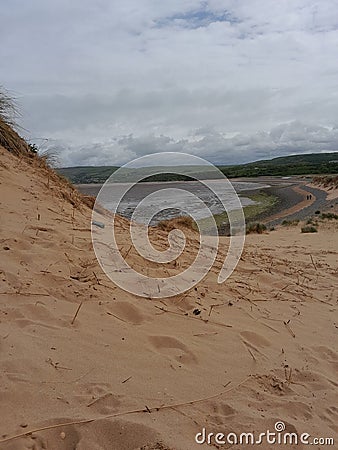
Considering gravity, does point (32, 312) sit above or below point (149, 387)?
above

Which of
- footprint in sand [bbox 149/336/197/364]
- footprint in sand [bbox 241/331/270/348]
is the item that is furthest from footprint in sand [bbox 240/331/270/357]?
footprint in sand [bbox 149/336/197/364]

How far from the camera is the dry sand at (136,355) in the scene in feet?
8.13

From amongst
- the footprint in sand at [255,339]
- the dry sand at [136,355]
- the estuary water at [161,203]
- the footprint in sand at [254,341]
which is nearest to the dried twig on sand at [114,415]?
the dry sand at [136,355]

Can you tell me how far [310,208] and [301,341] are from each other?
30451mm

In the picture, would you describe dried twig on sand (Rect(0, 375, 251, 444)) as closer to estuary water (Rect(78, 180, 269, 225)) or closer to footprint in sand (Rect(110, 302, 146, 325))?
footprint in sand (Rect(110, 302, 146, 325))

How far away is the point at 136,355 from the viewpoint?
3.26 meters

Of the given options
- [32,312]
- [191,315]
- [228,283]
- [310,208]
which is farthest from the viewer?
[310,208]

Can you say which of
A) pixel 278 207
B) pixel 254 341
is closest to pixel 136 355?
pixel 254 341

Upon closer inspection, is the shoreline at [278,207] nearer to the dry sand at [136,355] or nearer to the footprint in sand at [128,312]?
the dry sand at [136,355]

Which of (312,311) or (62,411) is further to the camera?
(312,311)

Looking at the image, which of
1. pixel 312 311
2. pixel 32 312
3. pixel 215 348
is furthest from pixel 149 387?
pixel 312 311

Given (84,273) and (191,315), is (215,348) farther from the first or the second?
(84,273)

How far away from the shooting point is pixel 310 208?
108 ft

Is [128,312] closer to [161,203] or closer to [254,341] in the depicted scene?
[254,341]
